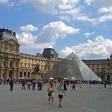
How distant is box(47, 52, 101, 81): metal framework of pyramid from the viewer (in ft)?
221

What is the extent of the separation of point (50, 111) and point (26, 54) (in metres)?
108

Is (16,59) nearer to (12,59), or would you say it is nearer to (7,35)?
(12,59)

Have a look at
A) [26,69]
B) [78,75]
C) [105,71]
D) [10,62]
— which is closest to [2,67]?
[10,62]

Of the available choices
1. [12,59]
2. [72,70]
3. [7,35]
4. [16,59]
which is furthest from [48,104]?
[7,35]

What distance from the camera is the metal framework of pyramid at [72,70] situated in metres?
67.4

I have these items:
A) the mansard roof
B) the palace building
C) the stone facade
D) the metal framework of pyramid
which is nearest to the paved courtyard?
the metal framework of pyramid

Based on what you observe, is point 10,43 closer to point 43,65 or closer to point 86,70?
point 43,65

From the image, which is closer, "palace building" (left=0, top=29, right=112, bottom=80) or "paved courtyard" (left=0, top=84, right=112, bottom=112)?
"paved courtyard" (left=0, top=84, right=112, bottom=112)

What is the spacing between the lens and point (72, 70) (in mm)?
68250

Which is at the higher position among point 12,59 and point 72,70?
point 12,59

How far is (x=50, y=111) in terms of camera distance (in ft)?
48.8

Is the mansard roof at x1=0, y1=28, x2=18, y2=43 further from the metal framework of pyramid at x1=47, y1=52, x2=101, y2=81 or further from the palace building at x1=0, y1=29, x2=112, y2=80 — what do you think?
the metal framework of pyramid at x1=47, y1=52, x2=101, y2=81

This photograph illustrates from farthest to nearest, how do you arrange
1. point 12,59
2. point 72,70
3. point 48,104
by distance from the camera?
point 12,59 → point 72,70 → point 48,104

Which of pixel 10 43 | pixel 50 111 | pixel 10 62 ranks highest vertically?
pixel 10 43
